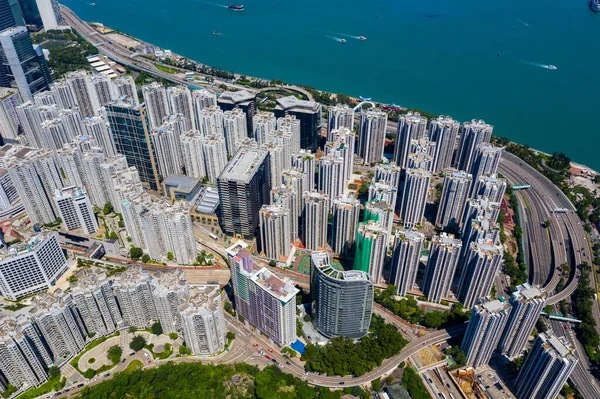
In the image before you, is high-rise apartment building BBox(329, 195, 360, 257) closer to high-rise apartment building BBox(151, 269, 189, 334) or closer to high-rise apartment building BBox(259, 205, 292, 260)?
high-rise apartment building BBox(259, 205, 292, 260)

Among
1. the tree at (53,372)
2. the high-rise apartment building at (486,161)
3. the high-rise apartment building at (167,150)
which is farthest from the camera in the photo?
the high-rise apartment building at (167,150)

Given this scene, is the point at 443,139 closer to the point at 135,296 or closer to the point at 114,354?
the point at 135,296

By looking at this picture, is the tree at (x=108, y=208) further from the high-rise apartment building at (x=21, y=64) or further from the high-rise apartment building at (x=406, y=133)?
the high-rise apartment building at (x=406, y=133)

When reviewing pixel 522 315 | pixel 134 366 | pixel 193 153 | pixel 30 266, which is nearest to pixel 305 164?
pixel 193 153

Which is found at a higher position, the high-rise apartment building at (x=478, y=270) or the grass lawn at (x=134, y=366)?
the high-rise apartment building at (x=478, y=270)

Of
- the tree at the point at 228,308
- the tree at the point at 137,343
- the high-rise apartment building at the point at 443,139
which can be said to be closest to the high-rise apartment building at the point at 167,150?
the tree at the point at 228,308

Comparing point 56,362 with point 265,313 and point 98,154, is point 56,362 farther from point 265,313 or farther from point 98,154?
point 98,154

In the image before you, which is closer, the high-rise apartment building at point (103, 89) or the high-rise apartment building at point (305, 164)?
the high-rise apartment building at point (305, 164)
